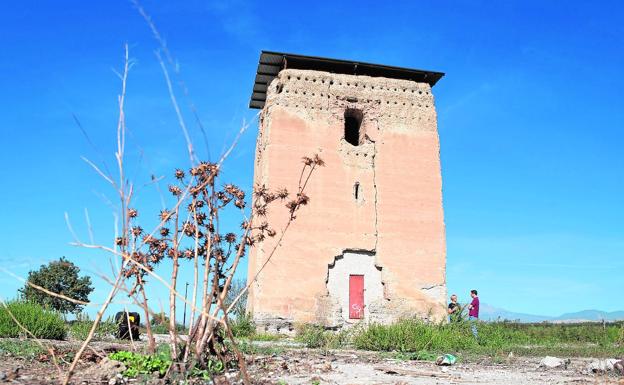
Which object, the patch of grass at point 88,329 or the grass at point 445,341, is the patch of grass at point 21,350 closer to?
the patch of grass at point 88,329

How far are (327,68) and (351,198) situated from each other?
14.4 ft

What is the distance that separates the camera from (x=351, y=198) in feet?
53.3

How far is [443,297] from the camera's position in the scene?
1616 cm

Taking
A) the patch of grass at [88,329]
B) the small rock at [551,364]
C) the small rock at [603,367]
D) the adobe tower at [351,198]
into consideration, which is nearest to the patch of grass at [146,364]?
the patch of grass at [88,329]

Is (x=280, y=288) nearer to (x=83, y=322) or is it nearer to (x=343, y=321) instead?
(x=343, y=321)

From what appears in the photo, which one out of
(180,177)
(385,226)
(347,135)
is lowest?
(180,177)

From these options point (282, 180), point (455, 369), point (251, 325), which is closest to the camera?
point (455, 369)

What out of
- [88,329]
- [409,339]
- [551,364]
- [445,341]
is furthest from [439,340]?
[88,329]

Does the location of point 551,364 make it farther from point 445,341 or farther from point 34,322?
point 34,322

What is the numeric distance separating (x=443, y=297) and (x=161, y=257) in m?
12.4

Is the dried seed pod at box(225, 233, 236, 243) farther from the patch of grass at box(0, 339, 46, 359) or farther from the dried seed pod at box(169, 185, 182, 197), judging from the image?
the patch of grass at box(0, 339, 46, 359)

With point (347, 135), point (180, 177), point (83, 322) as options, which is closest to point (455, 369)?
point (180, 177)

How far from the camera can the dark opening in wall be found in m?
17.5

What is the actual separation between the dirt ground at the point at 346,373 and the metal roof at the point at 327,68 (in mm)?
10477
